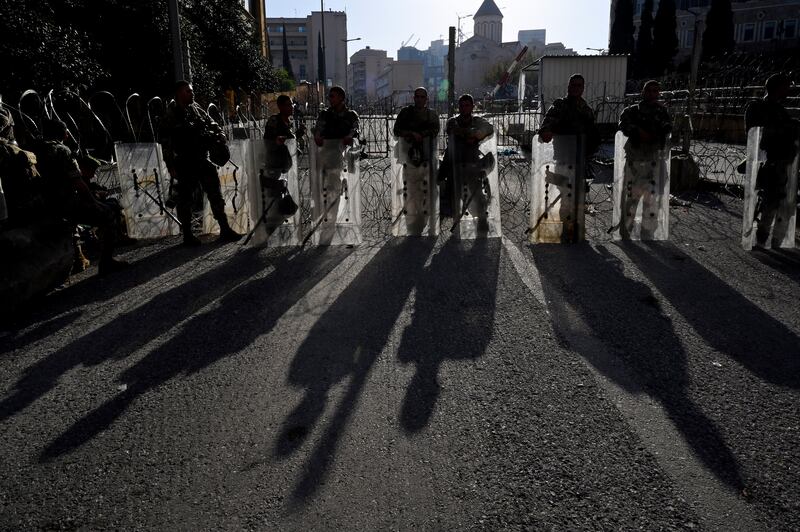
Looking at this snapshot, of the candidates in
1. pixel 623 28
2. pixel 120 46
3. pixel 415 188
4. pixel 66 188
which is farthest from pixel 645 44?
pixel 66 188

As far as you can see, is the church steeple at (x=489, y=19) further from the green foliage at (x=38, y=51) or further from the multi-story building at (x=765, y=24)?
the green foliage at (x=38, y=51)

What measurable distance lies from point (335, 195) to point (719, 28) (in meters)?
48.9

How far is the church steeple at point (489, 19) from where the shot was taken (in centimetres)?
15862

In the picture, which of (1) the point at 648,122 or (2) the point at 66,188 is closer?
(2) the point at 66,188

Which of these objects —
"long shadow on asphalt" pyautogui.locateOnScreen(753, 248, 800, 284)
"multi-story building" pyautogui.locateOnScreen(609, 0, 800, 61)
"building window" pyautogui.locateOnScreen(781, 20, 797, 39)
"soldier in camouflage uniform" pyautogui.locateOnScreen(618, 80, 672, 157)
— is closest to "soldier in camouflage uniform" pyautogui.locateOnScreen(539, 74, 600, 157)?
"soldier in camouflage uniform" pyautogui.locateOnScreen(618, 80, 672, 157)

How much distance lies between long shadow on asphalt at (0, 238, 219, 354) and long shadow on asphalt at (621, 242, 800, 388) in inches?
199

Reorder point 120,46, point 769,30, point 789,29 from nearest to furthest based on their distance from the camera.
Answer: point 120,46
point 789,29
point 769,30

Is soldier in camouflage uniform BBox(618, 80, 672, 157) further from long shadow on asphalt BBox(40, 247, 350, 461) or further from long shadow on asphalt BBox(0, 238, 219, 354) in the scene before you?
long shadow on asphalt BBox(0, 238, 219, 354)

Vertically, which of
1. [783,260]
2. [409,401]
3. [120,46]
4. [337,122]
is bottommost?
[409,401]

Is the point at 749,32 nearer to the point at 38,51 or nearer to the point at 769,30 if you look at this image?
the point at 769,30

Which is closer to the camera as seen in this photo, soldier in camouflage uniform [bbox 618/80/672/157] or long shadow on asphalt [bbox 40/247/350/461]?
long shadow on asphalt [bbox 40/247/350/461]

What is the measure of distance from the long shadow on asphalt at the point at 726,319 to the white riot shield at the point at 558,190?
3.24 ft

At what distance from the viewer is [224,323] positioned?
17.3 feet

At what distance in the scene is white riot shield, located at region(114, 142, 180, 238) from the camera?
831cm
